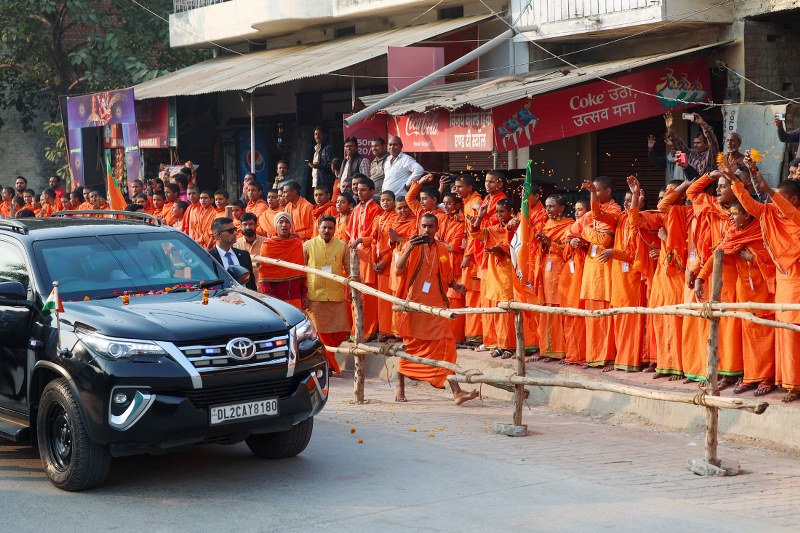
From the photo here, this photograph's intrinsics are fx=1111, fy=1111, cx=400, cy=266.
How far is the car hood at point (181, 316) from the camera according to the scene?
22.5 feet

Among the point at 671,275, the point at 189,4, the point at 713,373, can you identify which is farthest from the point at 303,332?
the point at 189,4

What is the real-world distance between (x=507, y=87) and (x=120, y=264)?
7.35m

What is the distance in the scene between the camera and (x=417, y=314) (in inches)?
410

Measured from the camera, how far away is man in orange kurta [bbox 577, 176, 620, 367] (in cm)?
1065

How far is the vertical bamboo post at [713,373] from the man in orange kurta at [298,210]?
7028 mm

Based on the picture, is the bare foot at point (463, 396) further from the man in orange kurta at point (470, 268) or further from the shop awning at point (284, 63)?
the shop awning at point (284, 63)

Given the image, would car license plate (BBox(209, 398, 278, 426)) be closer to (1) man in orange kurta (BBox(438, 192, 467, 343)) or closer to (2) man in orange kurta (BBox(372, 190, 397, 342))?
(2) man in orange kurta (BBox(372, 190, 397, 342))

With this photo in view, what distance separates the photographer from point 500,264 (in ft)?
37.2

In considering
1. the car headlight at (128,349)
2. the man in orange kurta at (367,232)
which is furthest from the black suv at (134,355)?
the man in orange kurta at (367,232)

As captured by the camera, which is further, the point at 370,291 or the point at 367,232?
the point at 367,232

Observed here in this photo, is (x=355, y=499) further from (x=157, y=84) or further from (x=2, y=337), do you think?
(x=157, y=84)

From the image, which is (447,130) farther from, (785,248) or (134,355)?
(134,355)

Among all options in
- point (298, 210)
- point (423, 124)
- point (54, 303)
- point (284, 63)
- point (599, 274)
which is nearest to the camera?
point (54, 303)

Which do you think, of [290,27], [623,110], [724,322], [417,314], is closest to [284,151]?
[290,27]
